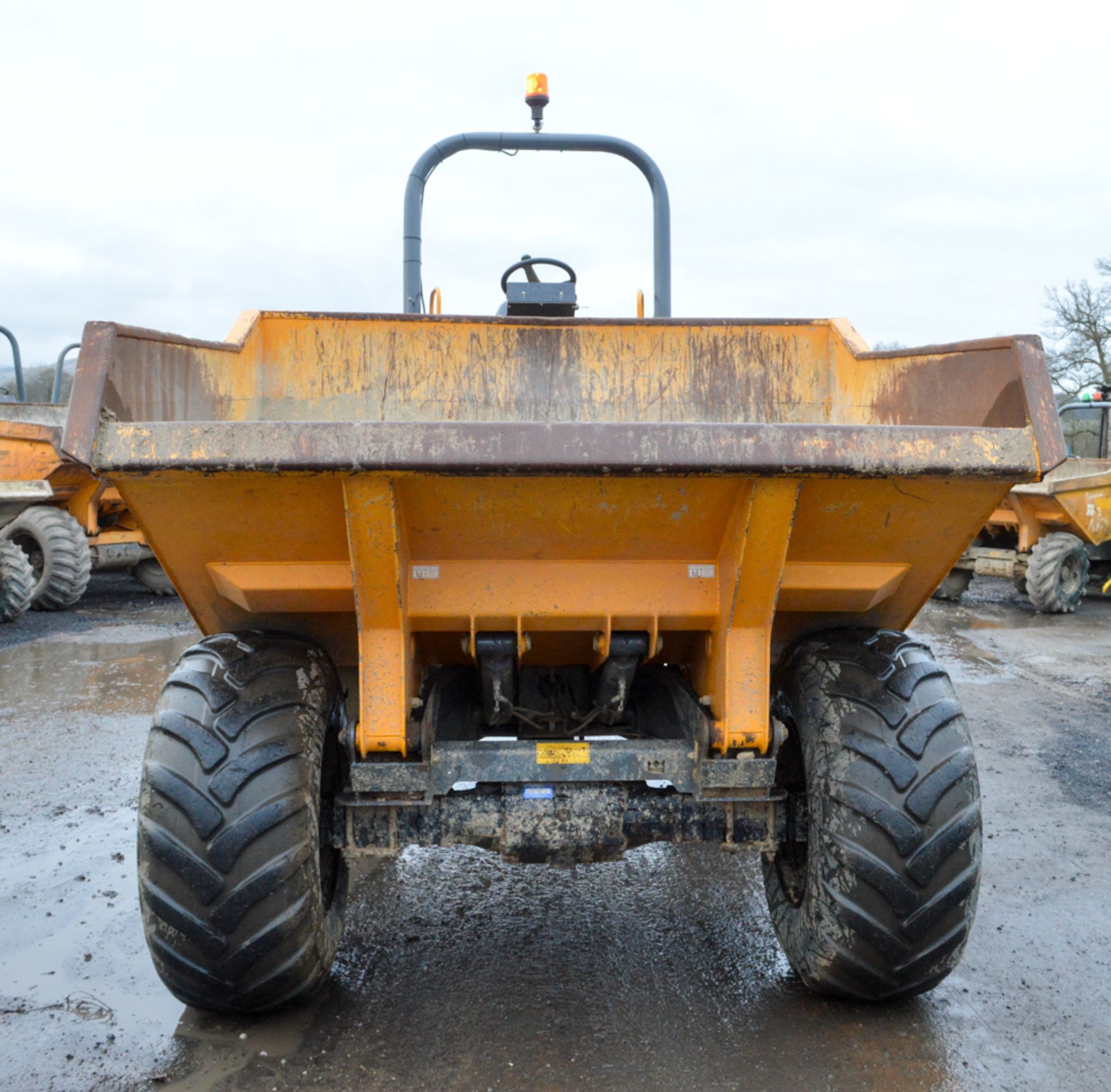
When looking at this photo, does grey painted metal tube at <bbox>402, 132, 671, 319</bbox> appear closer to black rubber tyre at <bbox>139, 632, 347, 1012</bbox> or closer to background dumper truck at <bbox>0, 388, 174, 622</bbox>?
black rubber tyre at <bbox>139, 632, 347, 1012</bbox>

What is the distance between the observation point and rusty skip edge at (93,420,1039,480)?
192 centimetres

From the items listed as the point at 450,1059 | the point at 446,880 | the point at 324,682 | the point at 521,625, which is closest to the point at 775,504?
the point at 521,625

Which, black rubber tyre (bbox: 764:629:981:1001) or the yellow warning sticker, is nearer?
black rubber tyre (bbox: 764:629:981:1001)

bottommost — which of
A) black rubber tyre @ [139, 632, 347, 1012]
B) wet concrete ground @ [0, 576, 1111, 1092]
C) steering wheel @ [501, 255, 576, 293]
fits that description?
Result: wet concrete ground @ [0, 576, 1111, 1092]

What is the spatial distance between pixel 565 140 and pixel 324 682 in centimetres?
375

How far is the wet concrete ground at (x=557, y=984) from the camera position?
229 cm

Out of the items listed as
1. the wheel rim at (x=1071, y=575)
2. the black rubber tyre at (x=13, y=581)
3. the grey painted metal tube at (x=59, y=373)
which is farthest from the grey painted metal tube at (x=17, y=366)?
the wheel rim at (x=1071, y=575)

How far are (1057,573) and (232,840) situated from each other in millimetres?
9101

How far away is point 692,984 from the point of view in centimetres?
268

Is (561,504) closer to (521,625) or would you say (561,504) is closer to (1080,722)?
(521,625)

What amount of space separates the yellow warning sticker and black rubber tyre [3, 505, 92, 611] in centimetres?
810

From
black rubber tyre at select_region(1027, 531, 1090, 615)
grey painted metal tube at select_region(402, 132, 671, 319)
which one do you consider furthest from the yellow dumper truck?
black rubber tyre at select_region(1027, 531, 1090, 615)

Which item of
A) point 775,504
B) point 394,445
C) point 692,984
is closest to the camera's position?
point 394,445

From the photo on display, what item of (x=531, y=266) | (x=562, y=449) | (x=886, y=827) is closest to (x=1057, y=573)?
(x=531, y=266)
